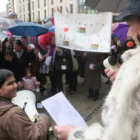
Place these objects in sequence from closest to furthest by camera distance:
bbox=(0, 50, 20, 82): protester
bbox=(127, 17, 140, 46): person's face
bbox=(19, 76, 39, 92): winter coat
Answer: bbox=(127, 17, 140, 46): person's face < bbox=(0, 50, 20, 82): protester < bbox=(19, 76, 39, 92): winter coat

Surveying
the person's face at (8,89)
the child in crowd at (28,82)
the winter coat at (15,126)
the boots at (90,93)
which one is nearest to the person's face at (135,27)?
the winter coat at (15,126)

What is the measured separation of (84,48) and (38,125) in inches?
117

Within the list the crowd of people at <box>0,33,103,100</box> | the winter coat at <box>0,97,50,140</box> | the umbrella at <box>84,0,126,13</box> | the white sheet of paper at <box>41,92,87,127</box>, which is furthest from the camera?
the crowd of people at <box>0,33,103,100</box>

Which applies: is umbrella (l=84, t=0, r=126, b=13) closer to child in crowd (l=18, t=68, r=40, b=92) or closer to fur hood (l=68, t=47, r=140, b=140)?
fur hood (l=68, t=47, r=140, b=140)

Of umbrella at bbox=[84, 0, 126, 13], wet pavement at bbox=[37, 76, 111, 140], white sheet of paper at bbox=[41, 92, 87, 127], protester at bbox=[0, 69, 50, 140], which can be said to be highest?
umbrella at bbox=[84, 0, 126, 13]

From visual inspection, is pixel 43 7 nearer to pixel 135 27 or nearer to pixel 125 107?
pixel 135 27

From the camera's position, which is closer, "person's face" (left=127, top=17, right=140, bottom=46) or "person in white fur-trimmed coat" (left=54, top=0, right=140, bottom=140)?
"person in white fur-trimmed coat" (left=54, top=0, right=140, bottom=140)

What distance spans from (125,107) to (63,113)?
0.82 meters

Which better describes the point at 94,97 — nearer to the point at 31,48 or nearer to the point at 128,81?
the point at 31,48

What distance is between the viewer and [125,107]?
114 centimetres

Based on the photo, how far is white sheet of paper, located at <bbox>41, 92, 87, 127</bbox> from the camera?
1.87 m

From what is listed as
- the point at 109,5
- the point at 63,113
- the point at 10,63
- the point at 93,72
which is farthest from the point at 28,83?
the point at 63,113

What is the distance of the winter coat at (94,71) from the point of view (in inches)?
242

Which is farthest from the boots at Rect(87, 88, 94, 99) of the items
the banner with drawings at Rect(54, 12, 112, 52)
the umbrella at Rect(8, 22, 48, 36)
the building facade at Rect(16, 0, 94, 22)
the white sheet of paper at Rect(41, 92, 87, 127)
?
the building facade at Rect(16, 0, 94, 22)
